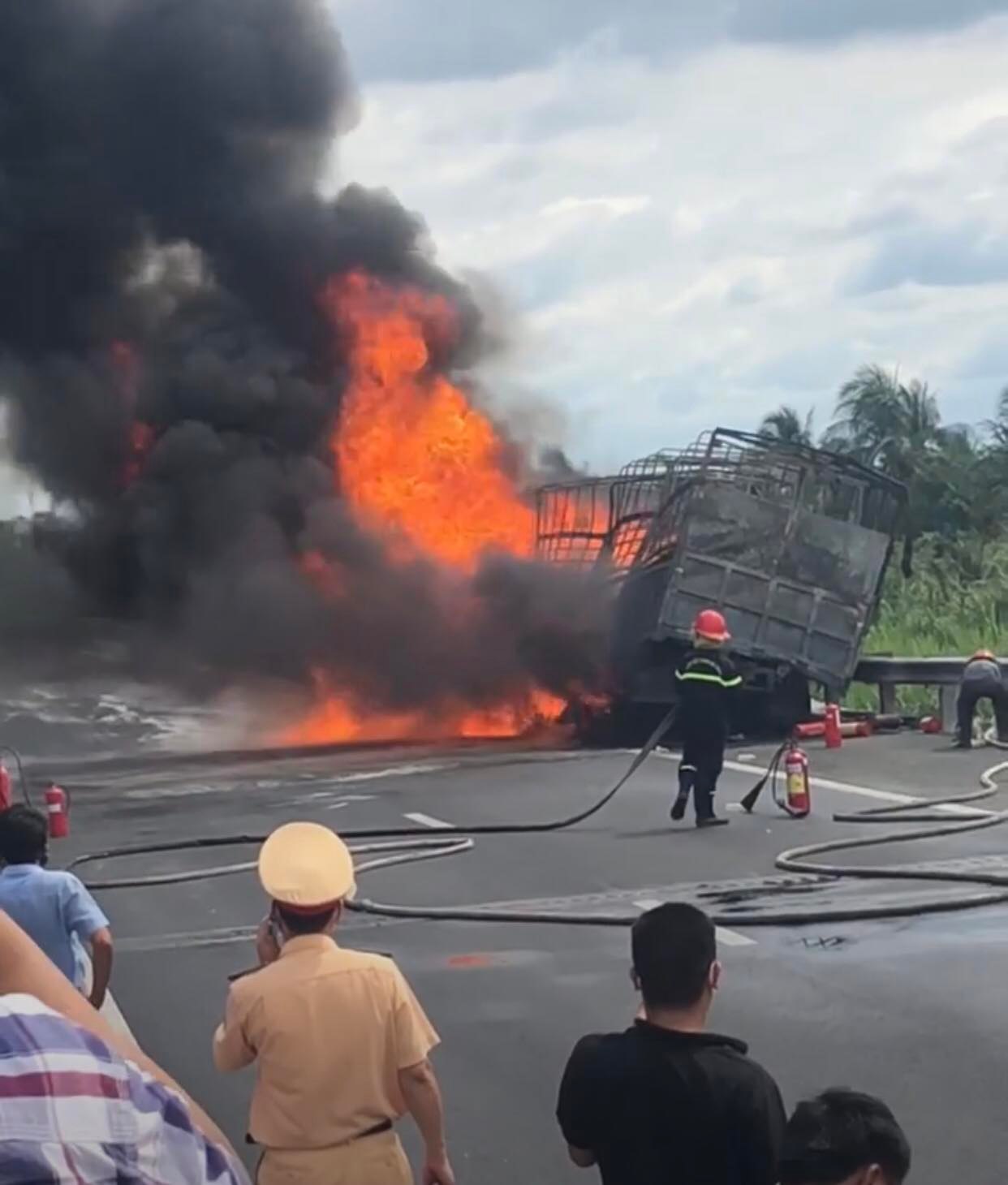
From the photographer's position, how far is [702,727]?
44.7ft

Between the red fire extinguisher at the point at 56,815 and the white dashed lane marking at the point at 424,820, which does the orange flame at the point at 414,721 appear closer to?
the white dashed lane marking at the point at 424,820

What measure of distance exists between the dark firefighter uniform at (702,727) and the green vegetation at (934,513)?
11.1 m

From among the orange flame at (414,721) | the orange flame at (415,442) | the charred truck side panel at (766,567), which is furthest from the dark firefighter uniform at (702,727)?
the orange flame at (415,442)

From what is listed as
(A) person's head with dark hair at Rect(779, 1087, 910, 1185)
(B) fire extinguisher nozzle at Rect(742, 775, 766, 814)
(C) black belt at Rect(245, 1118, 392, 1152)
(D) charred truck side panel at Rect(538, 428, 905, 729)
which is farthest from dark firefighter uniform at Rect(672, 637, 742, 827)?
(A) person's head with dark hair at Rect(779, 1087, 910, 1185)

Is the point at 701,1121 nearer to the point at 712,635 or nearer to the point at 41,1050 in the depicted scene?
the point at 41,1050

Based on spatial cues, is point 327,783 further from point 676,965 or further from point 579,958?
point 676,965

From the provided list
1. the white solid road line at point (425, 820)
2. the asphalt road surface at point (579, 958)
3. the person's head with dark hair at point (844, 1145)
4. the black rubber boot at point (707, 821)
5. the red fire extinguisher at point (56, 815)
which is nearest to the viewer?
the person's head with dark hair at point (844, 1145)

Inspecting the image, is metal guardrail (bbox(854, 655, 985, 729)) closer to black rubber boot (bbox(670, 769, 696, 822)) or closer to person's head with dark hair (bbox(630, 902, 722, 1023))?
black rubber boot (bbox(670, 769, 696, 822))

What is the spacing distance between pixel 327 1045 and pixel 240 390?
23114mm

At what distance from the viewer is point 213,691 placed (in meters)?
26.9

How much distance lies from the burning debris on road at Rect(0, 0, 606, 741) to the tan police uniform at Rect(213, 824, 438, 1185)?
18260 mm

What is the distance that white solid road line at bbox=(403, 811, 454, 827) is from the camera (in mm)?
14094

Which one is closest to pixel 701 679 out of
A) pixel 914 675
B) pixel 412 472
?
pixel 914 675

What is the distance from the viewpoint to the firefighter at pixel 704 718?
1350 cm
